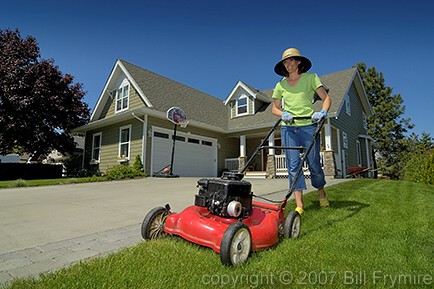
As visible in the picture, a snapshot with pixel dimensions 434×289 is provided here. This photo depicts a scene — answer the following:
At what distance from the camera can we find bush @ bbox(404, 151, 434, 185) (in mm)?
10336

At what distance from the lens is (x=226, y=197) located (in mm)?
2299

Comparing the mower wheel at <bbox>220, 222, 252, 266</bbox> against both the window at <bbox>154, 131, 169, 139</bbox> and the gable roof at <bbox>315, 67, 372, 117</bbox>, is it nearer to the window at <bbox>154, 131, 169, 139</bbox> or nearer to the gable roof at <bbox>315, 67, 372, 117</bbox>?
the gable roof at <bbox>315, 67, 372, 117</bbox>

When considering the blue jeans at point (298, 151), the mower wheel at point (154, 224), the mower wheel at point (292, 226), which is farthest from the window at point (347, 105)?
the mower wheel at point (154, 224)

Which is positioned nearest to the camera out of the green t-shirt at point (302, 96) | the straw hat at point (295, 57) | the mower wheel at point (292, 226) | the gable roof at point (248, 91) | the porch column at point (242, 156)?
the mower wheel at point (292, 226)

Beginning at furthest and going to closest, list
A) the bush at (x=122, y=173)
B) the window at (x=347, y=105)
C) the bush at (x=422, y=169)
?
1. the window at (x=347, y=105)
2. the bush at (x=122, y=173)
3. the bush at (x=422, y=169)

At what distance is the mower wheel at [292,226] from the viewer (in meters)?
2.64

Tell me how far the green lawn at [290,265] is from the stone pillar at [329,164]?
377 inches

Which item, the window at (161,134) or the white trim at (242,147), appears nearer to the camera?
the window at (161,134)

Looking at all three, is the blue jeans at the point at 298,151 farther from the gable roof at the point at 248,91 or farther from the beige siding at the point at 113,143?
the gable roof at the point at 248,91

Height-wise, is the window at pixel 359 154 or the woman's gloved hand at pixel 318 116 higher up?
the window at pixel 359 154

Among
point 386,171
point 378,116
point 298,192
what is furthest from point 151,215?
point 378,116

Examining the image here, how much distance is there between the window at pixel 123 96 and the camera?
14938 millimetres

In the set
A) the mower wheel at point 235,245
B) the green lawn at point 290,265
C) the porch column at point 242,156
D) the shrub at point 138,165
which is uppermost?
the porch column at point 242,156

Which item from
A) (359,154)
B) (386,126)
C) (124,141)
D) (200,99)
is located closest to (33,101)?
(124,141)
